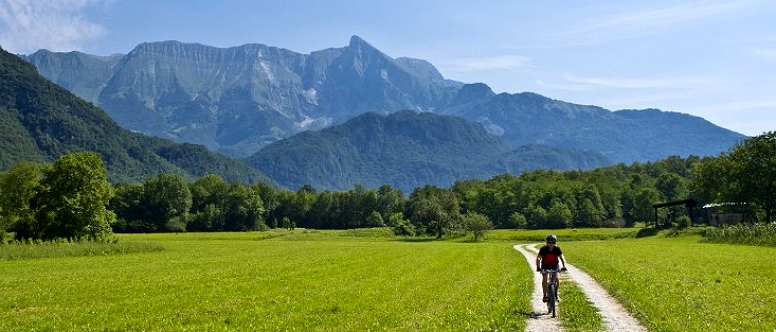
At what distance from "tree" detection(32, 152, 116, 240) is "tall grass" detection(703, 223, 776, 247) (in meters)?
83.7

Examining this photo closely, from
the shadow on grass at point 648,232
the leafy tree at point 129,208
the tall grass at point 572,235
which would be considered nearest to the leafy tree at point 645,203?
the tall grass at point 572,235

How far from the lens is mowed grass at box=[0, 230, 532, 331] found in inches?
883

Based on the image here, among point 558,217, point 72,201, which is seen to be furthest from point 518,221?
point 72,201

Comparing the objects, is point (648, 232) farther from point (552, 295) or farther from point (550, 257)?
point (552, 295)

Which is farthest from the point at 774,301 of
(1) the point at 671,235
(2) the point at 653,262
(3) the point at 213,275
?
(1) the point at 671,235

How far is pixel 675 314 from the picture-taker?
73.9 feet

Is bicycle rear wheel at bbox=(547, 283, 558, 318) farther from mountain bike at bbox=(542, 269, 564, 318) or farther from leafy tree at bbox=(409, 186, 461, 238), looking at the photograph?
leafy tree at bbox=(409, 186, 461, 238)

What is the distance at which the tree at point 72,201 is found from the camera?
83250 millimetres

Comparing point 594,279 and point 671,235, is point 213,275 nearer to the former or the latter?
point 594,279

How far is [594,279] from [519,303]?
11899 mm

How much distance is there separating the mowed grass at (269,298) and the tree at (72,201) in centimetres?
3907

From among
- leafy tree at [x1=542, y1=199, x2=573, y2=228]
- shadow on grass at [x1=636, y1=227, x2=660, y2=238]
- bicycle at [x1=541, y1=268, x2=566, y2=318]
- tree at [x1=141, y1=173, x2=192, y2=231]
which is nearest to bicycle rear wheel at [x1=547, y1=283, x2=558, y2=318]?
bicycle at [x1=541, y1=268, x2=566, y2=318]

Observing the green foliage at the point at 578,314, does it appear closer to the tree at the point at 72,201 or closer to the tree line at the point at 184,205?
the tree line at the point at 184,205

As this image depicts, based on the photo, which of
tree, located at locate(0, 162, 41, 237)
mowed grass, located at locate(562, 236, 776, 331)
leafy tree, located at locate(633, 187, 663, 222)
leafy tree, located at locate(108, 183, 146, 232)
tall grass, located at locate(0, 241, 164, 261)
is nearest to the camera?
mowed grass, located at locate(562, 236, 776, 331)
